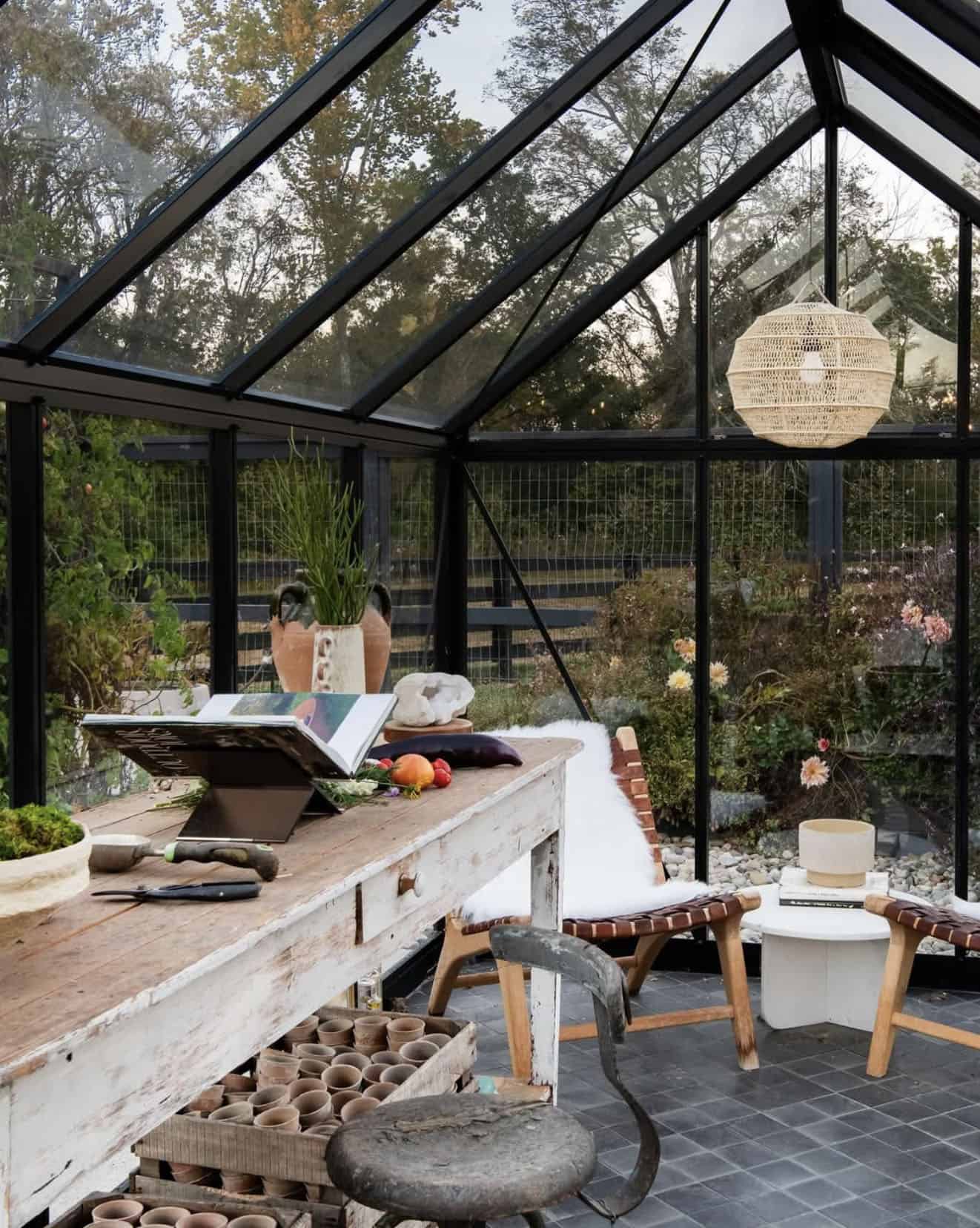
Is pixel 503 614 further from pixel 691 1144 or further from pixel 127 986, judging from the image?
pixel 127 986

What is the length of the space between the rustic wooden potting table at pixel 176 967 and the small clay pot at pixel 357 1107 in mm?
519

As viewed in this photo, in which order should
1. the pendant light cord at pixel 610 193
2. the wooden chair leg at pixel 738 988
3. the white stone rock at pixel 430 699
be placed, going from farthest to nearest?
the wooden chair leg at pixel 738 988 → the pendant light cord at pixel 610 193 → the white stone rock at pixel 430 699

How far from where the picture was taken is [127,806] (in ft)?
8.28

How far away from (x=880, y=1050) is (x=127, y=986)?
11.6ft

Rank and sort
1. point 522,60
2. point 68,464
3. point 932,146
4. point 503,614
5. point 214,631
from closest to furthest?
point 68,464 < point 522,60 < point 214,631 < point 932,146 < point 503,614

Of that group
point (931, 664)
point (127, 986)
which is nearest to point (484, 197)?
point (931, 664)

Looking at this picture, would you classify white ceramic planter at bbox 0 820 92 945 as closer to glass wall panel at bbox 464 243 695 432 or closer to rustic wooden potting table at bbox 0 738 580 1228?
rustic wooden potting table at bbox 0 738 580 1228

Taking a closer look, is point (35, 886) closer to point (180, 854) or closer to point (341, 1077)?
point (180, 854)

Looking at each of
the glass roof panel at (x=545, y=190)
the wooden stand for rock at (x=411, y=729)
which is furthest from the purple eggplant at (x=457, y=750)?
the glass roof panel at (x=545, y=190)

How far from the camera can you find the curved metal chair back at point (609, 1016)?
7.59 feet

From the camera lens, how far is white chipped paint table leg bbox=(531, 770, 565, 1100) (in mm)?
3197

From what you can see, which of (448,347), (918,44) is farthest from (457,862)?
(918,44)

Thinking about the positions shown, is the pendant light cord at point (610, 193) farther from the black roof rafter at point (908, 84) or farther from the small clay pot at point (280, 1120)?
the small clay pot at point (280, 1120)

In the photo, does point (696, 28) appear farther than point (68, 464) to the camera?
Yes
